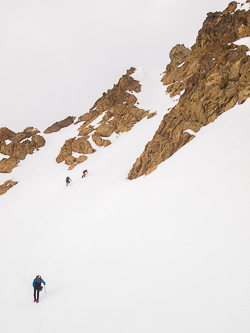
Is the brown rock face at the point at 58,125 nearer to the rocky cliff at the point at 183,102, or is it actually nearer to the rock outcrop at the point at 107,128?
the rocky cliff at the point at 183,102

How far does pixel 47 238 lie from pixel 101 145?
102 ft

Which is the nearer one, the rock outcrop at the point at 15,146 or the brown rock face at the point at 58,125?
the rock outcrop at the point at 15,146

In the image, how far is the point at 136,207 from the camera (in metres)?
14.8

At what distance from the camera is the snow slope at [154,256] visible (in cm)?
595

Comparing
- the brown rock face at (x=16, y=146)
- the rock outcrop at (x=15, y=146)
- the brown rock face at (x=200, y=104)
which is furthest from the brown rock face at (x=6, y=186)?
the brown rock face at (x=200, y=104)

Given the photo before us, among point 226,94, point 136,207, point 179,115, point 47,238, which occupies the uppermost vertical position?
point 179,115

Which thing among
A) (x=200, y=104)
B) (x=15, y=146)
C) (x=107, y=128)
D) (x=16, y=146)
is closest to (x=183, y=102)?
(x=200, y=104)

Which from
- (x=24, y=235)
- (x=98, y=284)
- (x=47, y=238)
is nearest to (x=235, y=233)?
(x=98, y=284)

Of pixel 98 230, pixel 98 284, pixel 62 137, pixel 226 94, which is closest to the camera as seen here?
pixel 98 284

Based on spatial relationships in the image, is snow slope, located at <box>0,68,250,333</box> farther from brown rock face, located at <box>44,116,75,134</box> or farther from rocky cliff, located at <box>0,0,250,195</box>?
brown rock face, located at <box>44,116,75,134</box>

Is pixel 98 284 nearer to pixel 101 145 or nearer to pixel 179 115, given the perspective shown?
pixel 179 115

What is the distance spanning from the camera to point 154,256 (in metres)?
8.76

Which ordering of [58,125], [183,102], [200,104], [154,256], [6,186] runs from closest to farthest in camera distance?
[154,256] < [200,104] < [183,102] < [6,186] < [58,125]

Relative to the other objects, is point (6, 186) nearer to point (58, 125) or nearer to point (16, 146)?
point (16, 146)
